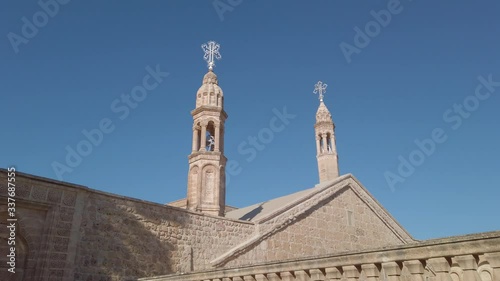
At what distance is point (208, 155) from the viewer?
15.6 metres

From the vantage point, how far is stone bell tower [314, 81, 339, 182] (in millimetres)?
25156

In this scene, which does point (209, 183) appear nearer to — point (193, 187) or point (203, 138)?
point (193, 187)

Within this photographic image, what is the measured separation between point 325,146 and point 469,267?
75.4 feet

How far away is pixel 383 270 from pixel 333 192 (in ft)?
43.8

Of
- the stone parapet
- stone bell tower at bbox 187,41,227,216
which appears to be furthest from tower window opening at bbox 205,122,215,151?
the stone parapet

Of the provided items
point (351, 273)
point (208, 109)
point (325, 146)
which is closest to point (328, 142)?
point (325, 146)

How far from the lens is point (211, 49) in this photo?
1847 centimetres

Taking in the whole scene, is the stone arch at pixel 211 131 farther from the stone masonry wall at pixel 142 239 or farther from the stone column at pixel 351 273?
the stone column at pixel 351 273

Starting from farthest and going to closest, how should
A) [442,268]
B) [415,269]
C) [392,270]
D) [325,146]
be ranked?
1. [325,146]
2. [392,270]
3. [415,269]
4. [442,268]

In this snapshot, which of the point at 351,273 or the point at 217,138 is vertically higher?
the point at 217,138

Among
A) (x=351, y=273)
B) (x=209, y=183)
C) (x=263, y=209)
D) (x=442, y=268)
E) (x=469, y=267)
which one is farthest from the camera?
(x=263, y=209)

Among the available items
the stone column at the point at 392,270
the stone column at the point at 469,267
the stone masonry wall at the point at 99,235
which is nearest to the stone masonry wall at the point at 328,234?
the stone masonry wall at the point at 99,235

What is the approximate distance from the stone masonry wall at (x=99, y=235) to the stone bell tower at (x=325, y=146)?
1432 cm

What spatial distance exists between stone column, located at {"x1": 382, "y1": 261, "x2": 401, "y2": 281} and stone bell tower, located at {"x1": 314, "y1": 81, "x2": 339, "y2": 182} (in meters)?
21.3
